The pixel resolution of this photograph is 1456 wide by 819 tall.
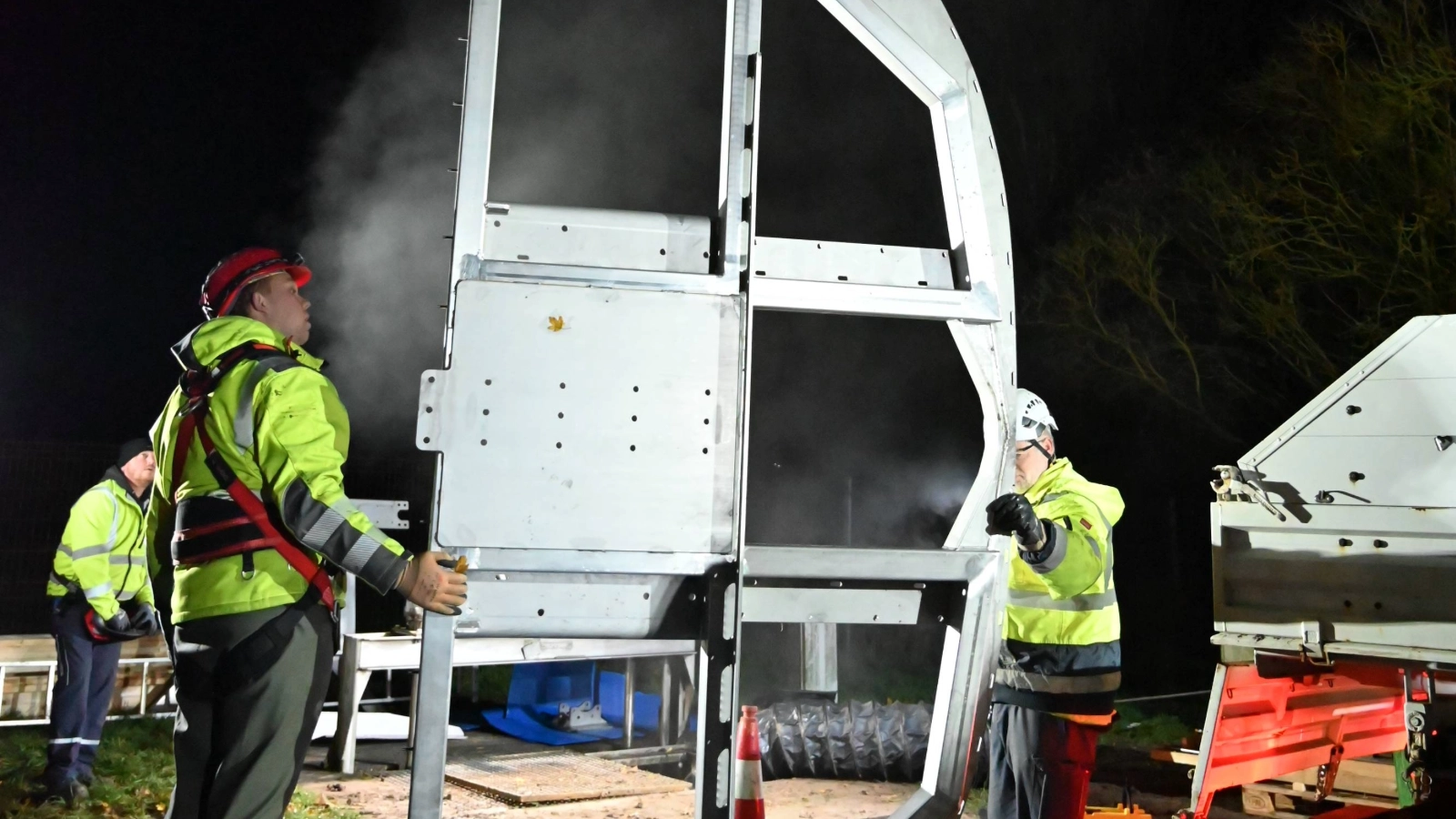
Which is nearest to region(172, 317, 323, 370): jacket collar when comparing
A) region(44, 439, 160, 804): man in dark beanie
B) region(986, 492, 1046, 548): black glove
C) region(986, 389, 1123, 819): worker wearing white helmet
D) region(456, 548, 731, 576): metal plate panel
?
region(456, 548, 731, 576): metal plate panel

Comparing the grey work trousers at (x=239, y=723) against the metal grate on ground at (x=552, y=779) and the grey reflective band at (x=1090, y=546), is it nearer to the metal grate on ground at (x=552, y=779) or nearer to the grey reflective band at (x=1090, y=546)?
the grey reflective band at (x=1090, y=546)

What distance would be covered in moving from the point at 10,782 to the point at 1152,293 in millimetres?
11579

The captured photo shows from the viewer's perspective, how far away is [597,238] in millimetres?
2391

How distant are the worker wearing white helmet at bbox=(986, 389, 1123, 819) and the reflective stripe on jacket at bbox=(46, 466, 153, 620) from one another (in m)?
4.10

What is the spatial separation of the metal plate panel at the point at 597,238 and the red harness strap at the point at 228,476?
64 centimetres

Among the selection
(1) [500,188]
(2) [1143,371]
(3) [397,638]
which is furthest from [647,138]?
(2) [1143,371]

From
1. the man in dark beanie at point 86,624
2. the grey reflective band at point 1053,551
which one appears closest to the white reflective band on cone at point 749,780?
the grey reflective band at point 1053,551

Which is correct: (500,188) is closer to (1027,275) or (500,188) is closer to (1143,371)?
(1143,371)

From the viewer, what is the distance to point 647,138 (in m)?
5.78

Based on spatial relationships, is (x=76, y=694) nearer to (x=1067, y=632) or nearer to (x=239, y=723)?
(x=239, y=723)

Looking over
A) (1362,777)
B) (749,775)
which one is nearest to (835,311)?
(749,775)

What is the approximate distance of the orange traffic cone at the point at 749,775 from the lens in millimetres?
3668

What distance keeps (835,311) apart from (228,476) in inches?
56.2

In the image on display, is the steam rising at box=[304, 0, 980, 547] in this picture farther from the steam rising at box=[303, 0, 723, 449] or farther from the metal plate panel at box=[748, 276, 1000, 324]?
the metal plate panel at box=[748, 276, 1000, 324]
